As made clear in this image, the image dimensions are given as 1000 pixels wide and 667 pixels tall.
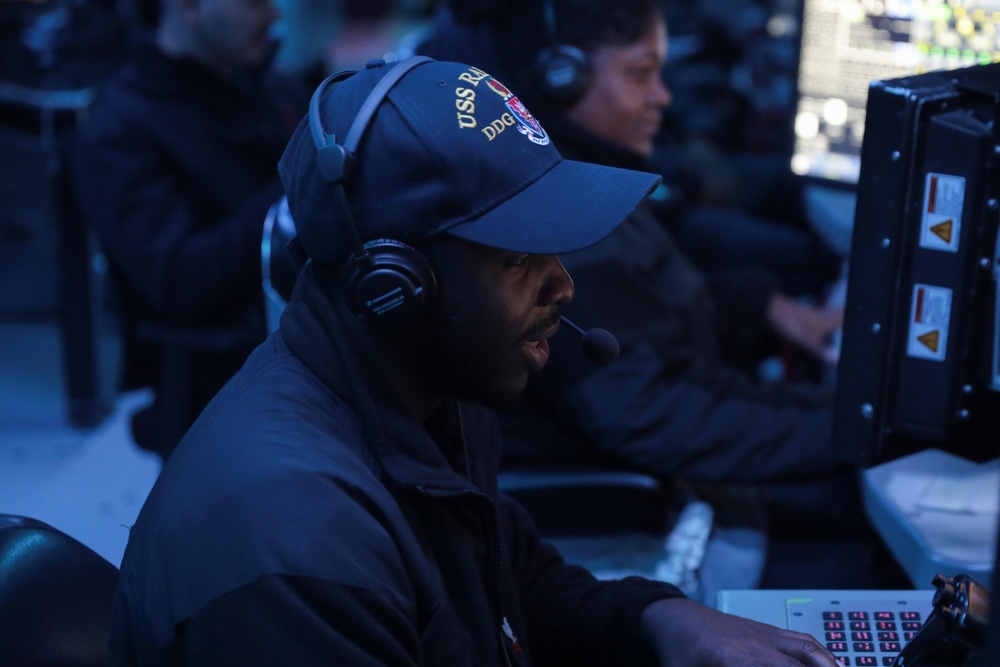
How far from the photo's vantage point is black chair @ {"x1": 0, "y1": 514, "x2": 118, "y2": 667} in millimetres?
900

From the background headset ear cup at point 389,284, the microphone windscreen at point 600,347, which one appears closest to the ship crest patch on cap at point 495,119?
the background headset ear cup at point 389,284

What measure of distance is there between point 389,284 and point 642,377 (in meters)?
0.73

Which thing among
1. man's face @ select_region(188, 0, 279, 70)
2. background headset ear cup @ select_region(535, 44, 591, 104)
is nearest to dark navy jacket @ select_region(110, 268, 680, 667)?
background headset ear cup @ select_region(535, 44, 591, 104)

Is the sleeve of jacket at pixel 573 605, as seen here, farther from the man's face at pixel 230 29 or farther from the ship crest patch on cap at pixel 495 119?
the man's face at pixel 230 29

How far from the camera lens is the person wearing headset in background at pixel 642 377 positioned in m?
1.49

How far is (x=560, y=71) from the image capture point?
156cm

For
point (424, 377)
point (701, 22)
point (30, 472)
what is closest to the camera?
point (424, 377)

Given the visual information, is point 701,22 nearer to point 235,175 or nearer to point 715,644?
point 235,175

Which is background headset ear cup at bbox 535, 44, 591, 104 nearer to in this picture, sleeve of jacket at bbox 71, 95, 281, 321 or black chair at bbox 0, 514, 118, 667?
sleeve of jacket at bbox 71, 95, 281, 321

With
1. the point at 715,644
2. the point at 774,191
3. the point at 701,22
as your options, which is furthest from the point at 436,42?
the point at 701,22

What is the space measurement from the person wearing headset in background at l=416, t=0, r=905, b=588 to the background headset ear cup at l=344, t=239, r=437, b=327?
0.62 meters

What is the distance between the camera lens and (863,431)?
3.53ft

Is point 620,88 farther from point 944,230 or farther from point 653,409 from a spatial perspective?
point 944,230

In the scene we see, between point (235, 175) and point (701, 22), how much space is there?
78.1 inches
